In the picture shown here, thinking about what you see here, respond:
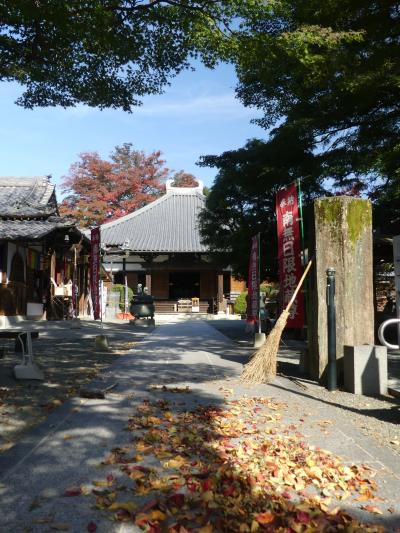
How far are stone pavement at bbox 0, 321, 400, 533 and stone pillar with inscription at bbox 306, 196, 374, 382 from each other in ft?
2.81

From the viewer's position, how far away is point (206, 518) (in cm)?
234

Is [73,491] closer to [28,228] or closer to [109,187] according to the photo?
[28,228]

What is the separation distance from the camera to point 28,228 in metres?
14.8

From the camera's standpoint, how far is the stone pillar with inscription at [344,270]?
232 inches

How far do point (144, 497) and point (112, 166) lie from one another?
1412 inches

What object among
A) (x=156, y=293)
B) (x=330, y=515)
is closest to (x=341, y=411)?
(x=330, y=515)

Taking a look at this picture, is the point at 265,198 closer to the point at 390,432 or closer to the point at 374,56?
the point at 374,56

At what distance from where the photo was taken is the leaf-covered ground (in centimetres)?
231

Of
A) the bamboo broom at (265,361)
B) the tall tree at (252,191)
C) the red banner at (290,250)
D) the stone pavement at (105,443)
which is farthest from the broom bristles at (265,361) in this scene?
the tall tree at (252,191)

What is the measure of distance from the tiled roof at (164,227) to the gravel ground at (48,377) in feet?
46.4

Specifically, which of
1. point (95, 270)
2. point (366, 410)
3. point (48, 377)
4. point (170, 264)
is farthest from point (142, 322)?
point (366, 410)

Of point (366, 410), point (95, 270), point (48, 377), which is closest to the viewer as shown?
point (366, 410)

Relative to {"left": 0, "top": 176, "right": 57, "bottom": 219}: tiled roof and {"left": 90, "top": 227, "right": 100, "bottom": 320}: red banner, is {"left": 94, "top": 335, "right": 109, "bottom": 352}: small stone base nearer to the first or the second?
{"left": 90, "top": 227, "right": 100, "bottom": 320}: red banner

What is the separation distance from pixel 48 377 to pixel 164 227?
22.7 m
